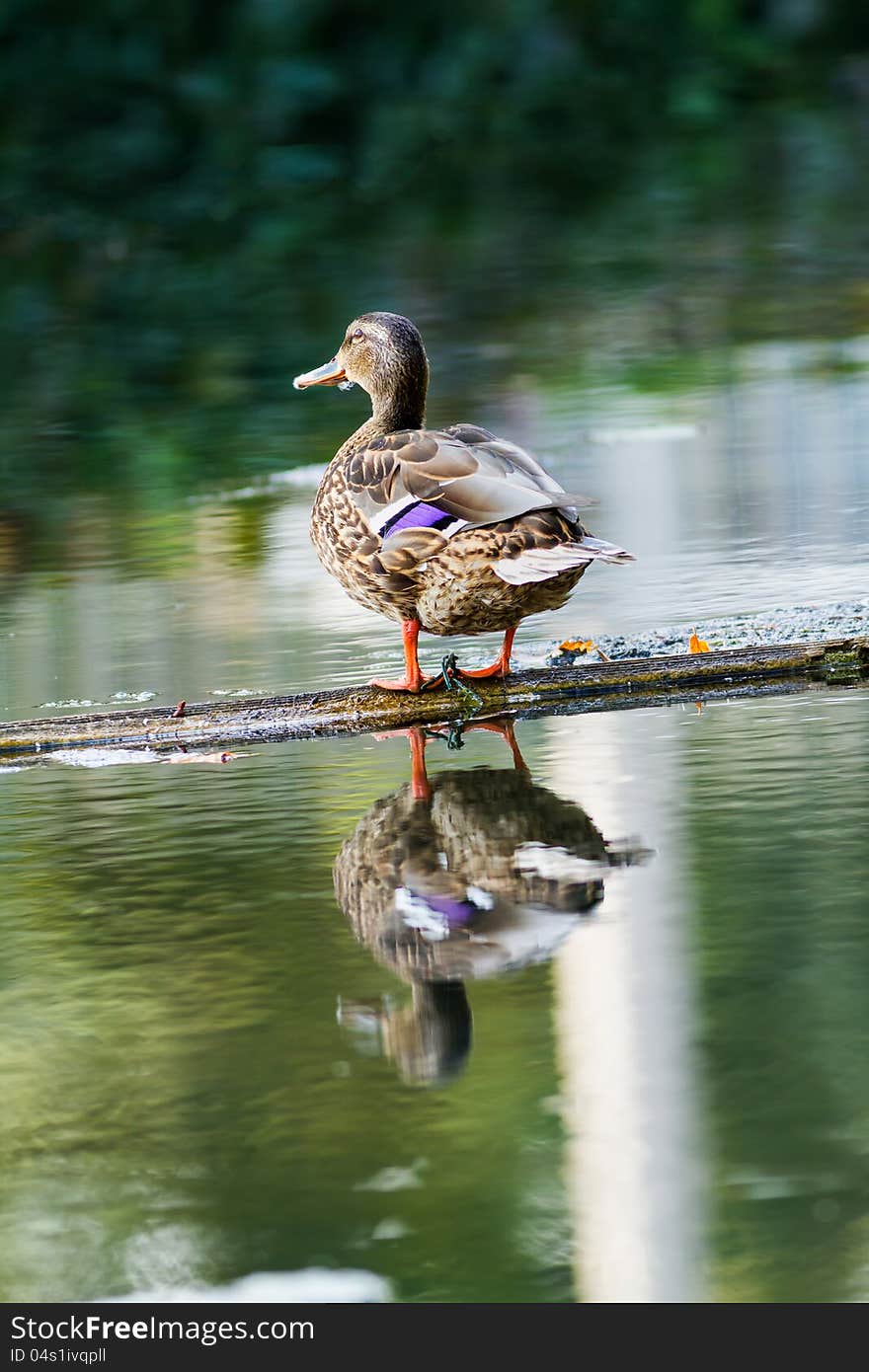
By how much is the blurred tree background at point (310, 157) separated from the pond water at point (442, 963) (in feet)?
15.5

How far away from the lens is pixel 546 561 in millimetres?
5352

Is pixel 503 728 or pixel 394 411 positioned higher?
pixel 394 411

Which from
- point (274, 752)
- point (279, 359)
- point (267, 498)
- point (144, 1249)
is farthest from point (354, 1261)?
point (279, 359)

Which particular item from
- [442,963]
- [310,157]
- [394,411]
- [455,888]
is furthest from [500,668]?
[310,157]

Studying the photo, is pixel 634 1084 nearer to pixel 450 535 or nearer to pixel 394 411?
pixel 450 535

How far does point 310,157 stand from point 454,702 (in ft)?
64.6

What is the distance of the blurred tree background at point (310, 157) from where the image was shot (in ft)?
49.9

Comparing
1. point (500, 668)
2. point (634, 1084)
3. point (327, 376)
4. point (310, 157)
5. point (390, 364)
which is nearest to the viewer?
point (634, 1084)

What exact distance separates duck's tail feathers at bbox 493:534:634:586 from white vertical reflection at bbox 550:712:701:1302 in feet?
3.21

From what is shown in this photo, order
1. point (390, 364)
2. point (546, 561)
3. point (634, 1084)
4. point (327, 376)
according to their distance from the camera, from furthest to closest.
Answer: point (327, 376) → point (390, 364) → point (546, 561) → point (634, 1084)

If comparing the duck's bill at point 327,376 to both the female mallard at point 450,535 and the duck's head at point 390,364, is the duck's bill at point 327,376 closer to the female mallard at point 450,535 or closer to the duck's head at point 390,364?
the duck's head at point 390,364

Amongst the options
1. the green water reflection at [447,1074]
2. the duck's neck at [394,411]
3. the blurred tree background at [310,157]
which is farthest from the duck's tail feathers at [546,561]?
the blurred tree background at [310,157]

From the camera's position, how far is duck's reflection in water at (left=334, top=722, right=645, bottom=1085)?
3.37 m
